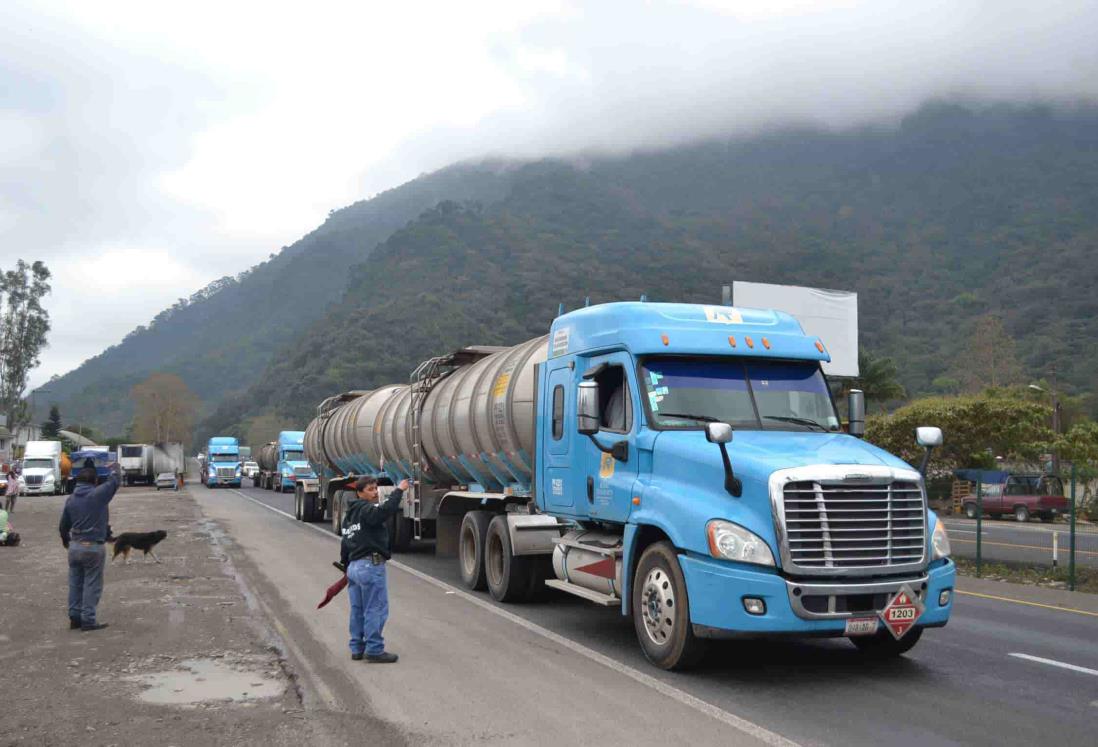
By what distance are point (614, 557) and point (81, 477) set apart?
563cm

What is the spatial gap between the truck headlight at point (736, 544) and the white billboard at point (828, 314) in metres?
23.8

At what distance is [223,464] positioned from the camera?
62.2 meters

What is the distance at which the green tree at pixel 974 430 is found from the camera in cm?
4028

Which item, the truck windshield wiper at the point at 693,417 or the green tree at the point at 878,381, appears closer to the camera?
the truck windshield wiper at the point at 693,417

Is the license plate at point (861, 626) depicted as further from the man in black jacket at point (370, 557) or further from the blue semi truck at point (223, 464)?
the blue semi truck at point (223, 464)

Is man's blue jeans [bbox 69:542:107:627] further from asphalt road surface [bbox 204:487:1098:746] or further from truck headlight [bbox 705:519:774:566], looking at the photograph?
truck headlight [bbox 705:519:774:566]

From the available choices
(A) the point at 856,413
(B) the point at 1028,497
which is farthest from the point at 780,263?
(A) the point at 856,413

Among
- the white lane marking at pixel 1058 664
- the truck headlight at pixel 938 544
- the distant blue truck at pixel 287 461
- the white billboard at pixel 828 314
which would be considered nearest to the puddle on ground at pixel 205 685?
the truck headlight at pixel 938 544

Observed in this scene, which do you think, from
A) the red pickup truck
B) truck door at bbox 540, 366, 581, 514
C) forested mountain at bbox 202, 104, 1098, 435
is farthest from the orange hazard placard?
forested mountain at bbox 202, 104, 1098, 435

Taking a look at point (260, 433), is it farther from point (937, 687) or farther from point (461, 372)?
point (937, 687)

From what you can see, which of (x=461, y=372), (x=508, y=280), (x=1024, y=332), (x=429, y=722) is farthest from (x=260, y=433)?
(x=429, y=722)

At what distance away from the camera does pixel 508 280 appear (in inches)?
5699

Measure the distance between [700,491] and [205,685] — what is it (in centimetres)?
415

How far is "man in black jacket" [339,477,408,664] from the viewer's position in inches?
326
